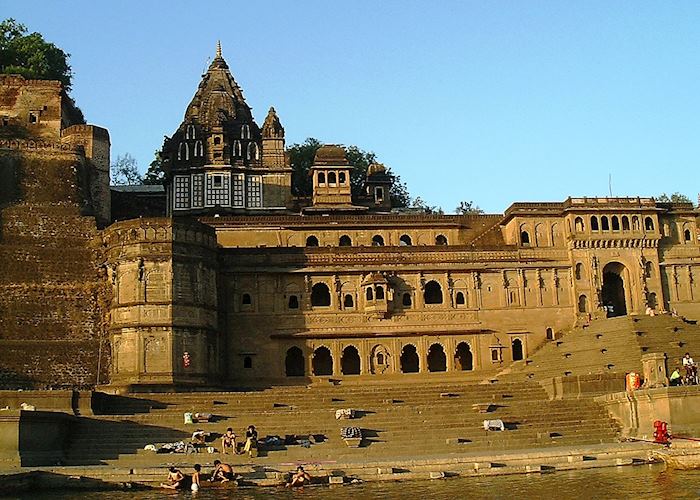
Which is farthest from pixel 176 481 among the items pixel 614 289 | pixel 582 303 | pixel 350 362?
pixel 614 289

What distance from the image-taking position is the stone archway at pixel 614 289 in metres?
48.9

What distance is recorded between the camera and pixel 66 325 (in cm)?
4003

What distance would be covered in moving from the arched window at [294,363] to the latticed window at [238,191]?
50.6 feet

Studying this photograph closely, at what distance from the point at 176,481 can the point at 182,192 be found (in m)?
37.8

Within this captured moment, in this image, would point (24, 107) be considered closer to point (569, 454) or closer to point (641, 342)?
point (641, 342)

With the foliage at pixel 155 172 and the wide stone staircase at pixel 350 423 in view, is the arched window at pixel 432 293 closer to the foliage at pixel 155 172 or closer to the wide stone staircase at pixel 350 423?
the wide stone staircase at pixel 350 423

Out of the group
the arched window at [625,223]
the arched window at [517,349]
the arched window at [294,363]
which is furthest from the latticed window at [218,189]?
the arched window at [625,223]

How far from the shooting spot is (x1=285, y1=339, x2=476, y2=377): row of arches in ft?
150

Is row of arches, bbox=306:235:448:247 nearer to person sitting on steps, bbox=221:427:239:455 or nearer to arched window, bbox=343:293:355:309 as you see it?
arched window, bbox=343:293:355:309

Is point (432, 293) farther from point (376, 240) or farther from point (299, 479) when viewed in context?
point (299, 479)

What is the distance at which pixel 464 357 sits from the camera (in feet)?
154

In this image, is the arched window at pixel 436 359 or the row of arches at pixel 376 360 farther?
the arched window at pixel 436 359

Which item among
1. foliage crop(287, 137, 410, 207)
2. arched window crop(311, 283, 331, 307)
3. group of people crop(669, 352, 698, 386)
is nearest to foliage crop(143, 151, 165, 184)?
foliage crop(287, 137, 410, 207)

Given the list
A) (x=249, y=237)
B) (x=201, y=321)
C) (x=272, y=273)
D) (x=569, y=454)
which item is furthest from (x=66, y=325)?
(x=569, y=454)
